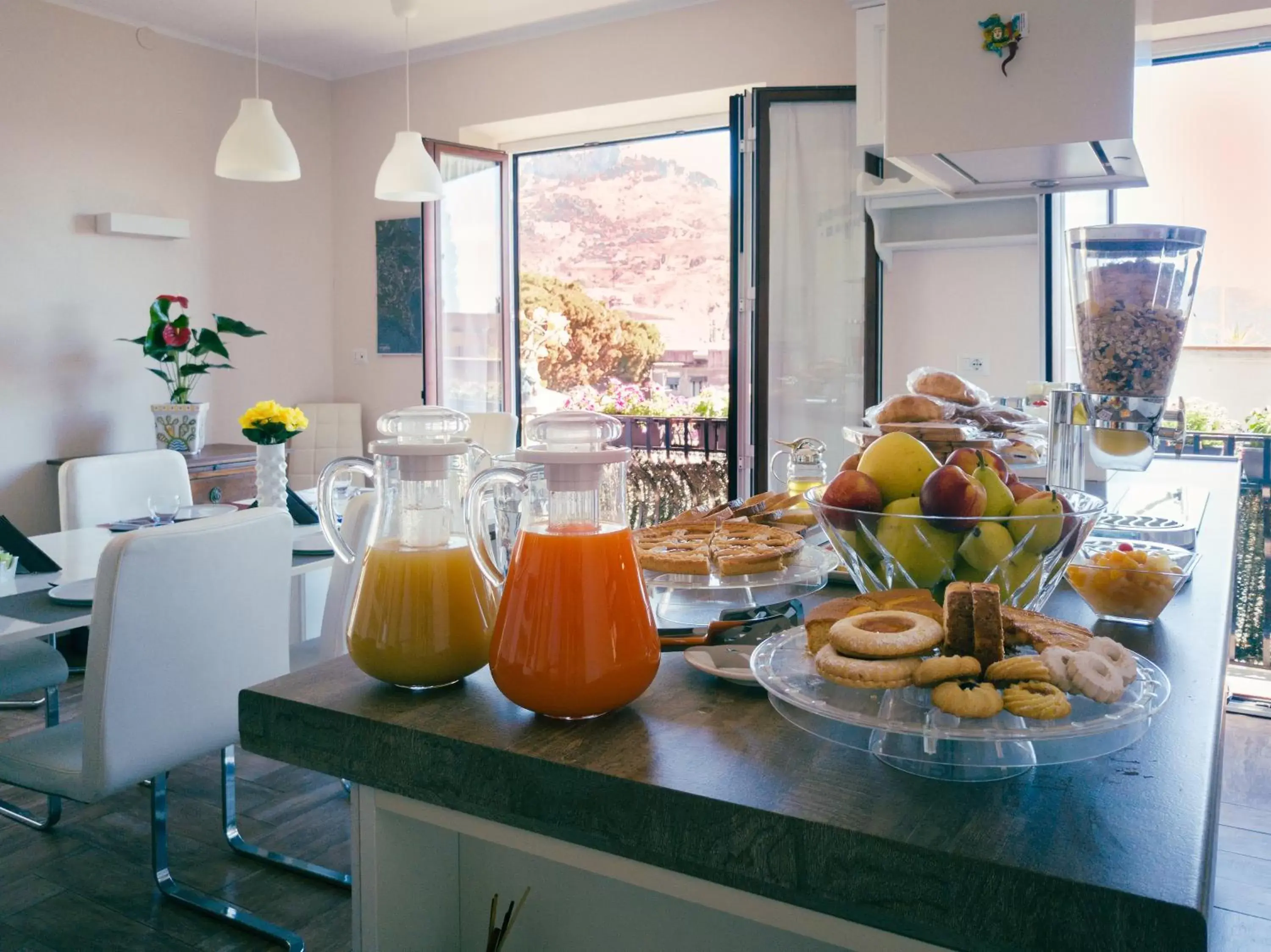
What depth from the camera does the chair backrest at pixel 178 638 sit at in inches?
70.0

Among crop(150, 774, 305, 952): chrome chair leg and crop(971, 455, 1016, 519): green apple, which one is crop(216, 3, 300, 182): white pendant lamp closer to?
crop(150, 774, 305, 952): chrome chair leg

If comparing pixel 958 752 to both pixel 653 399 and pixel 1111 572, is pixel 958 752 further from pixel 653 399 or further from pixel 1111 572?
pixel 653 399

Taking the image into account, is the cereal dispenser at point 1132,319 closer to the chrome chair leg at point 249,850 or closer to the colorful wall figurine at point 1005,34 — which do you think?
the colorful wall figurine at point 1005,34

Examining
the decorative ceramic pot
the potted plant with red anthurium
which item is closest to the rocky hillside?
the potted plant with red anthurium

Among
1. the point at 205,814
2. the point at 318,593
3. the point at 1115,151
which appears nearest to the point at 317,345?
the point at 318,593

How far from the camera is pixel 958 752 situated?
66cm

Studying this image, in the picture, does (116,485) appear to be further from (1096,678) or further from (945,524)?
(1096,678)

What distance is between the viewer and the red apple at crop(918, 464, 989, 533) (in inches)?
33.9

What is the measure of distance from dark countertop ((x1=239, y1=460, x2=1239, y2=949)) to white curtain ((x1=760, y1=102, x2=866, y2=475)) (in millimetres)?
3274

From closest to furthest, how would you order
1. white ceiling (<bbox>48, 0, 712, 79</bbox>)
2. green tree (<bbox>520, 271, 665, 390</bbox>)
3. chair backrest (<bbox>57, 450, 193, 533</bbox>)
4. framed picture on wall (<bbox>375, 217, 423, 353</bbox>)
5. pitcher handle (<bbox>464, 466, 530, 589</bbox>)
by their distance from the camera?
pitcher handle (<bbox>464, 466, 530, 589</bbox>) < chair backrest (<bbox>57, 450, 193, 533</bbox>) < white ceiling (<bbox>48, 0, 712, 79</bbox>) < framed picture on wall (<bbox>375, 217, 423, 353</bbox>) < green tree (<bbox>520, 271, 665, 390</bbox>)

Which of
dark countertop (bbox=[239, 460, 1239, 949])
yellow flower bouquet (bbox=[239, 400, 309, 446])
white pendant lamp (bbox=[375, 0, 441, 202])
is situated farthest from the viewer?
white pendant lamp (bbox=[375, 0, 441, 202])

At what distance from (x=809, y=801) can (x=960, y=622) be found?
16cm

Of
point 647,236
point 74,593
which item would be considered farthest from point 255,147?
point 647,236

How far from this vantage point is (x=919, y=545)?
89cm
